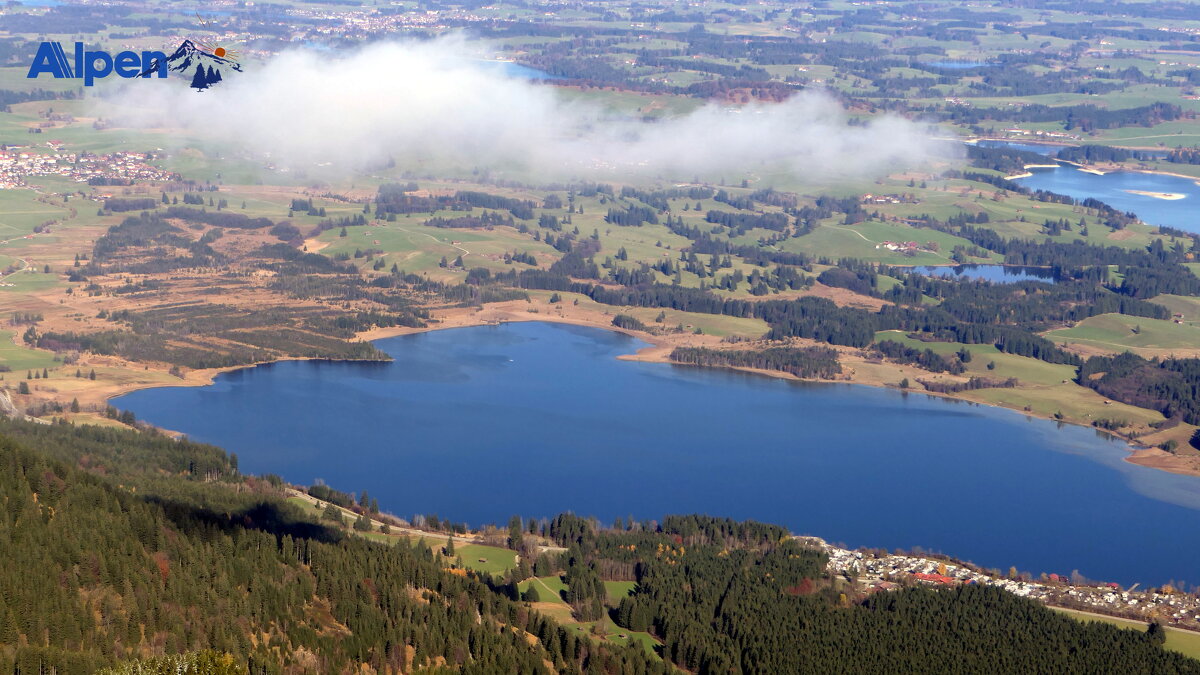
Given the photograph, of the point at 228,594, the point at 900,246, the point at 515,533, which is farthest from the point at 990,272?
the point at 228,594

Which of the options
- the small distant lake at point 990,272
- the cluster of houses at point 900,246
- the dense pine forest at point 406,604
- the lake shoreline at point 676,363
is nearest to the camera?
the dense pine forest at point 406,604

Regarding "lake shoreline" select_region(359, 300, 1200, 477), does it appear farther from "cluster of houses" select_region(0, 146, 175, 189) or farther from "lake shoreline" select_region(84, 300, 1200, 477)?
"cluster of houses" select_region(0, 146, 175, 189)

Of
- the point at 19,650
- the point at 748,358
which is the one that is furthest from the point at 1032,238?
the point at 19,650

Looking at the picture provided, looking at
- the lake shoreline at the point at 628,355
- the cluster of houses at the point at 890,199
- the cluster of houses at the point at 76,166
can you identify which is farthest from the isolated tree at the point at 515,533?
the cluster of houses at the point at 890,199

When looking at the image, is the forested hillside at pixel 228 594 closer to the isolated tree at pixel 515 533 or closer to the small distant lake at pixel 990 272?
the isolated tree at pixel 515 533

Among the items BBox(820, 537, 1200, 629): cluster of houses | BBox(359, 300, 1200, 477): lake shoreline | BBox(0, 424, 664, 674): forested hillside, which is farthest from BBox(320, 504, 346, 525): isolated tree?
BBox(359, 300, 1200, 477): lake shoreline

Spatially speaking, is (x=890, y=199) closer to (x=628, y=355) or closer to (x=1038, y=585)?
(x=628, y=355)
